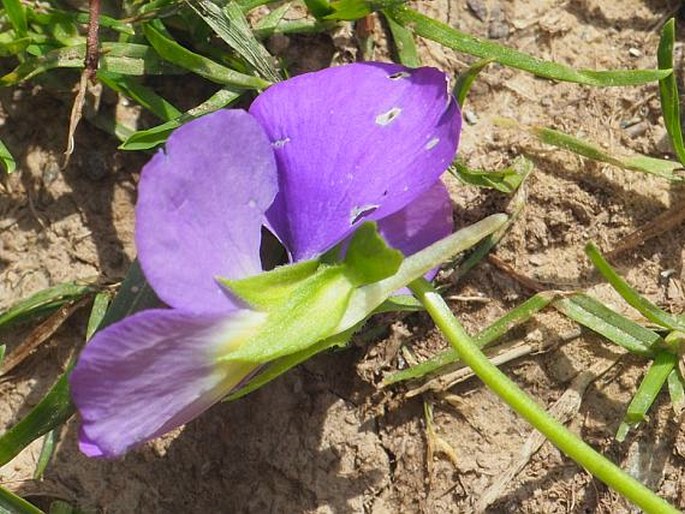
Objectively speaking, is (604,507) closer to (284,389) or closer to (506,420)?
(506,420)

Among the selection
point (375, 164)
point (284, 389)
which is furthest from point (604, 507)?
point (375, 164)

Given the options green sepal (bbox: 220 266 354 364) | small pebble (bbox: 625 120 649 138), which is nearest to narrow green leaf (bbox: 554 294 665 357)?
small pebble (bbox: 625 120 649 138)

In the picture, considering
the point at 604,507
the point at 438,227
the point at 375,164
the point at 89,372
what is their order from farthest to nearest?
the point at 604,507 → the point at 438,227 → the point at 375,164 → the point at 89,372

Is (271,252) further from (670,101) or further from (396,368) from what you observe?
(670,101)

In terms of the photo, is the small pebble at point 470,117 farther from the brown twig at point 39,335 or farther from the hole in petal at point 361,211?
the brown twig at point 39,335

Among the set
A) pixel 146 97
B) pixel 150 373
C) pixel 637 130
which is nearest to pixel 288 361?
pixel 150 373

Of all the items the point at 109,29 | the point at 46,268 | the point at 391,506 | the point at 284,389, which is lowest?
the point at 391,506

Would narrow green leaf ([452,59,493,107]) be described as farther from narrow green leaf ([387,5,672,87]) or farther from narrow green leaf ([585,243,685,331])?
narrow green leaf ([585,243,685,331])
